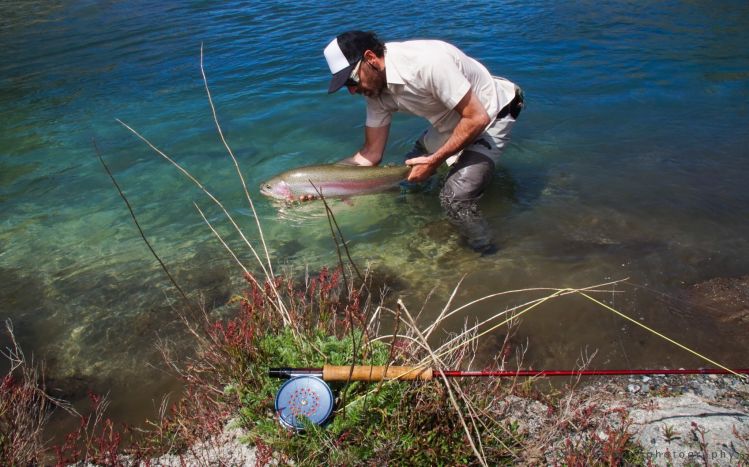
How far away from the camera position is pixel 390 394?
10.1 ft

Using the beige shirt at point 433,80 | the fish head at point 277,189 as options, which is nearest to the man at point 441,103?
the beige shirt at point 433,80

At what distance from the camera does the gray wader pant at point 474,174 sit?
231 inches

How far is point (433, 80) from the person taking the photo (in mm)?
4883

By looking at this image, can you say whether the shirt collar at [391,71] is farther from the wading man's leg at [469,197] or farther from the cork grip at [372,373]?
the cork grip at [372,373]

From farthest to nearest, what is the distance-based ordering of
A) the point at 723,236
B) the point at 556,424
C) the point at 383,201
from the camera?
1. the point at 383,201
2. the point at 723,236
3. the point at 556,424

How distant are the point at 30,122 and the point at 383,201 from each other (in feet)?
24.7

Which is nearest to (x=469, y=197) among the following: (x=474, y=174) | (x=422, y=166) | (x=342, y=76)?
(x=474, y=174)

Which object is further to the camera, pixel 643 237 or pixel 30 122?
pixel 30 122

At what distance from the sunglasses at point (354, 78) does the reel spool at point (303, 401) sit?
2.89 meters

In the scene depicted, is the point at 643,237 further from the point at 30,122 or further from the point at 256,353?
the point at 30,122

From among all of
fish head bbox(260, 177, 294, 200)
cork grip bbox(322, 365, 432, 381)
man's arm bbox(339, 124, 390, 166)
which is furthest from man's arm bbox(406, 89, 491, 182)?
cork grip bbox(322, 365, 432, 381)

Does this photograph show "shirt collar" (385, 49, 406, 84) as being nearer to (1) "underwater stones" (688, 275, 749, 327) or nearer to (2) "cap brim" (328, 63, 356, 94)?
(2) "cap brim" (328, 63, 356, 94)

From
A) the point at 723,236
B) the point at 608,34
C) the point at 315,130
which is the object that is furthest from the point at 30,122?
the point at 608,34

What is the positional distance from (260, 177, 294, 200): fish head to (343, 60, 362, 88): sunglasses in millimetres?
1984
